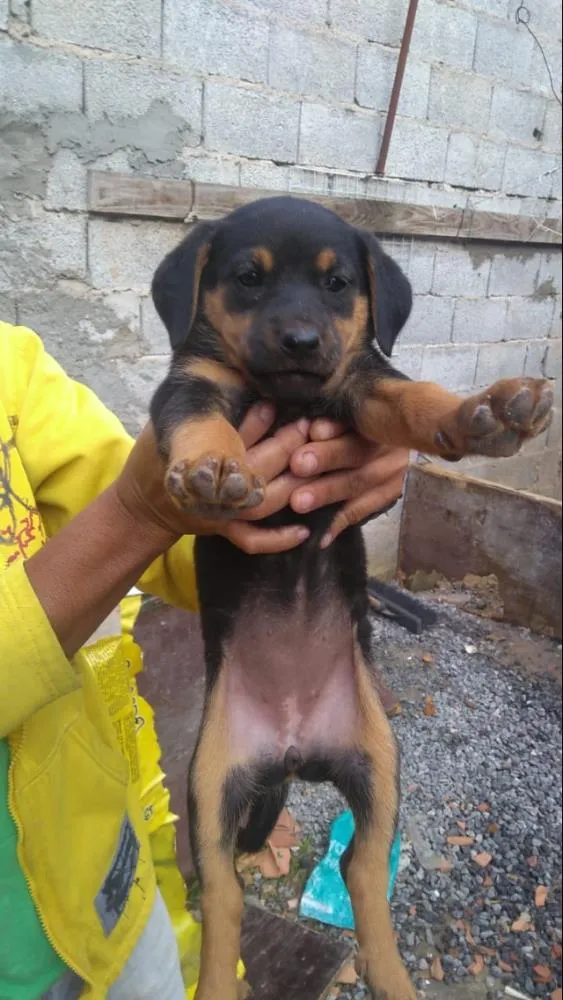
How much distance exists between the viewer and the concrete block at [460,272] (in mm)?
4207

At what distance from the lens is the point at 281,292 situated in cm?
159

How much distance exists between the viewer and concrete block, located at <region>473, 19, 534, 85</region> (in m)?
1.80

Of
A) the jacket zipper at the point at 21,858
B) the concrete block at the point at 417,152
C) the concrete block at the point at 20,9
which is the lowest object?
the jacket zipper at the point at 21,858

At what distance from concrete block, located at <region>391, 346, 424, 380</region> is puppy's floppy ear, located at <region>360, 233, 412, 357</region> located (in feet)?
7.48

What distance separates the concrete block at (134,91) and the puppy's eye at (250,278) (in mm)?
1342

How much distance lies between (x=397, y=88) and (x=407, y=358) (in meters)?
1.68

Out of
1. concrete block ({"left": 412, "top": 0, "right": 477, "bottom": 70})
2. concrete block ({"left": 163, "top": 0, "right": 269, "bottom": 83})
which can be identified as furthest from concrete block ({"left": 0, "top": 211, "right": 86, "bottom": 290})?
concrete block ({"left": 412, "top": 0, "right": 477, "bottom": 70})

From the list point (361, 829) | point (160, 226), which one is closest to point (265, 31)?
point (160, 226)

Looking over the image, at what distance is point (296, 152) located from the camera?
3.12 metres

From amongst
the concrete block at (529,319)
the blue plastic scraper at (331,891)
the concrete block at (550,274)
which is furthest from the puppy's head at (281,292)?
the concrete block at (550,274)

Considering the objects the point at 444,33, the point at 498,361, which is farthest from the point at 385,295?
the point at 498,361

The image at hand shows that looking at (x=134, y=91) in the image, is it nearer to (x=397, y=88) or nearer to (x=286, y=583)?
(x=397, y=88)

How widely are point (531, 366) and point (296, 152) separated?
2.63 metres

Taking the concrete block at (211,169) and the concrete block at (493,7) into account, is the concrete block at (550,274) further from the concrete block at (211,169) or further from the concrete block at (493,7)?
the concrete block at (493,7)
